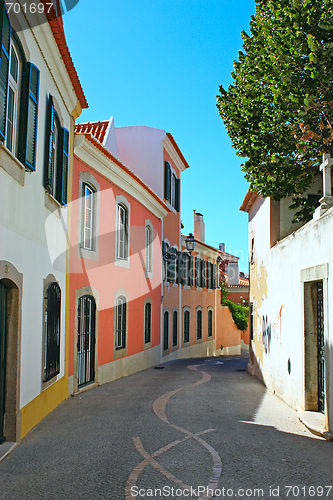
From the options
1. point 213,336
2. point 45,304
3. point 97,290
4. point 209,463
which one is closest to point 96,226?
point 97,290

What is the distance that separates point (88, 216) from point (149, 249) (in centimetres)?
620

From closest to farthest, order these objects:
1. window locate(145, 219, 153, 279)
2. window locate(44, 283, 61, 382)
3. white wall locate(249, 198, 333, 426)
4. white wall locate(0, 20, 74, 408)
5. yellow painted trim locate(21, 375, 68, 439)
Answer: white wall locate(0, 20, 74, 408) → yellow painted trim locate(21, 375, 68, 439) → white wall locate(249, 198, 333, 426) → window locate(44, 283, 61, 382) → window locate(145, 219, 153, 279)

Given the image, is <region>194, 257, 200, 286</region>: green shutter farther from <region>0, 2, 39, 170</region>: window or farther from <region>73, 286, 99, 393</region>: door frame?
<region>0, 2, 39, 170</region>: window

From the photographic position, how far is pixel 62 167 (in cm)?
879

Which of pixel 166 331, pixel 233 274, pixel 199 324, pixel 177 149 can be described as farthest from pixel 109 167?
pixel 233 274

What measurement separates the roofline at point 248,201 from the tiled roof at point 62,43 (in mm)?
7202

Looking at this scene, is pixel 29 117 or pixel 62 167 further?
pixel 62 167

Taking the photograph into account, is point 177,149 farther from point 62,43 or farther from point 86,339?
point 62,43

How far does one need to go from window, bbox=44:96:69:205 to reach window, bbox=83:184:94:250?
192 cm

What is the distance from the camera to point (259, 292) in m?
14.6

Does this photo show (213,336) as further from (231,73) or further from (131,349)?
(231,73)

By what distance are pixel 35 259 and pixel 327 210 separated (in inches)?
186

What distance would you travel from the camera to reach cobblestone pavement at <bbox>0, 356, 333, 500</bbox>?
15.9ft

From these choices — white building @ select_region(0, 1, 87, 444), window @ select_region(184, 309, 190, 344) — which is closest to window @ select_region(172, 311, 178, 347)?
window @ select_region(184, 309, 190, 344)
